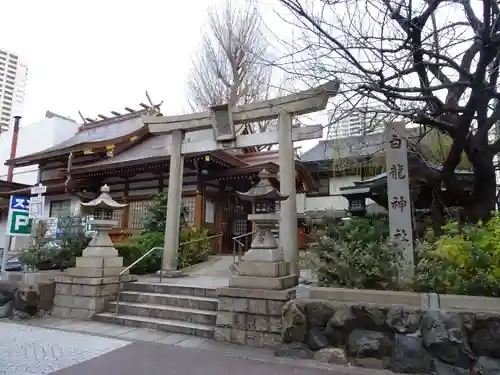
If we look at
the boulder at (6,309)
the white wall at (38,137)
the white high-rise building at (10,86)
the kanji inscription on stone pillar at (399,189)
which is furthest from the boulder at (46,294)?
the white high-rise building at (10,86)

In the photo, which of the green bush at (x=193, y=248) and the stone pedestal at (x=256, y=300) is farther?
the green bush at (x=193, y=248)

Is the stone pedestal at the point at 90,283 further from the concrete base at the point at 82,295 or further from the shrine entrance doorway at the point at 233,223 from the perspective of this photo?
the shrine entrance doorway at the point at 233,223

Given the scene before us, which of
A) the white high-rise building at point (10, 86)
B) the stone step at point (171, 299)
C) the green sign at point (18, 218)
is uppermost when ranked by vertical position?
the white high-rise building at point (10, 86)

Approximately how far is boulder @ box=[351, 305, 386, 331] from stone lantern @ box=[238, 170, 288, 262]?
1.57 metres

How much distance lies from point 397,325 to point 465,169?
23.9ft

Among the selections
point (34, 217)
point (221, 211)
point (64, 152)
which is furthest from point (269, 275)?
point (64, 152)

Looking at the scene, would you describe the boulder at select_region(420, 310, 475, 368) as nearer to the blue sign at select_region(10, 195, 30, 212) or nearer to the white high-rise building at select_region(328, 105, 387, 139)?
the white high-rise building at select_region(328, 105, 387, 139)

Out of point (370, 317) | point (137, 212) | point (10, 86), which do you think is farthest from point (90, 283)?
point (10, 86)

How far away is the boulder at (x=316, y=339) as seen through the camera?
15.2 ft

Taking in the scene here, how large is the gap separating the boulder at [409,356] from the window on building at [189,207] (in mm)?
9596

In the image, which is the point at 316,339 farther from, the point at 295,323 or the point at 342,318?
the point at 342,318

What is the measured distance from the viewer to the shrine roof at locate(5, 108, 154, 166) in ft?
48.8

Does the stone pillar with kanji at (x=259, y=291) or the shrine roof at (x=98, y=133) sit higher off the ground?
the shrine roof at (x=98, y=133)

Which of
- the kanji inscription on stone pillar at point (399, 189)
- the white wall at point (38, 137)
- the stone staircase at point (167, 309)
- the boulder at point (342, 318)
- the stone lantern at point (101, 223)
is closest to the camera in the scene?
the boulder at point (342, 318)
